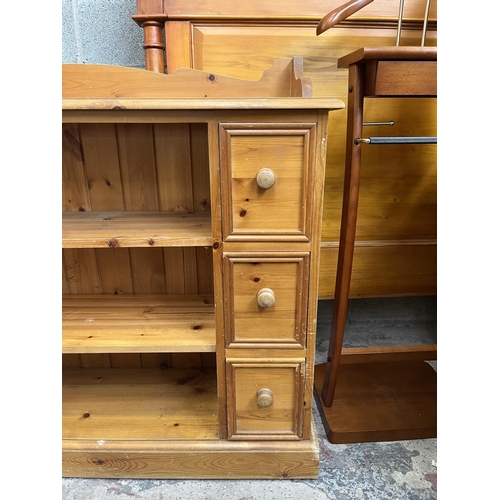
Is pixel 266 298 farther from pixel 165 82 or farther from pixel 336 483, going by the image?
pixel 165 82

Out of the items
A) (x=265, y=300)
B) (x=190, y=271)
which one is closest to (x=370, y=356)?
(x=265, y=300)

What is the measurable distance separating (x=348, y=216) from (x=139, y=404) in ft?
2.69

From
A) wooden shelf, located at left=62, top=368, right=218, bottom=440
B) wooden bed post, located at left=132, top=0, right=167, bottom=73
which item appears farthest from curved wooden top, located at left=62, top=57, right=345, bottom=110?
wooden shelf, located at left=62, top=368, right=218, bottom=440

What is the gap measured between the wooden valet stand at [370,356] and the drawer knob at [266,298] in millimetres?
313

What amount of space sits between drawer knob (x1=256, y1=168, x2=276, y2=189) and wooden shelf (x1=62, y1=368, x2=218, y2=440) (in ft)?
2.23

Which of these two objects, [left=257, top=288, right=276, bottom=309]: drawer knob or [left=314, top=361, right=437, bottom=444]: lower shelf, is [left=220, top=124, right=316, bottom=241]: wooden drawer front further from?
[left=314, top=361, right=437, bottom=444]: lower shelf

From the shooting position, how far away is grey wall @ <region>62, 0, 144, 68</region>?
1.27 meters

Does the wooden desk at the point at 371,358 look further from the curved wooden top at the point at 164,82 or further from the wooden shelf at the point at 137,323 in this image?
the wooden shelf at the point at 137,323

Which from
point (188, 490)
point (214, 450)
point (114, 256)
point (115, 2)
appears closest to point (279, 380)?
point (214, 450)

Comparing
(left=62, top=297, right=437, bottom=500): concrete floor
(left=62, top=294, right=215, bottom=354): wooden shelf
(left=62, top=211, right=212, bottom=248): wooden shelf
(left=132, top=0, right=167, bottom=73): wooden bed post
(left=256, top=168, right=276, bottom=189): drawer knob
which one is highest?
(left=132, top=0, right=167, bottom=73): wooden bed post

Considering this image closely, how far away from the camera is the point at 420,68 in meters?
0.95

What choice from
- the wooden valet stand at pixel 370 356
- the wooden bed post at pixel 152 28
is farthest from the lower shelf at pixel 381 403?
the wooden bed post at pixel 152 28

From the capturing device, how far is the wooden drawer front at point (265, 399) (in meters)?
0.98

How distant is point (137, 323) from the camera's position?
1.08 metres
